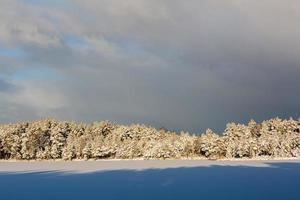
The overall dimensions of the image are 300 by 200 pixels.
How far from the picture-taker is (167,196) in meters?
51.3

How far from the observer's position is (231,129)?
19850 cm

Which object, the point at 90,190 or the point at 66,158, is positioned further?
the point at 66,158

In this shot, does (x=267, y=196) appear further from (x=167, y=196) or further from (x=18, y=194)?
(x=18, y=194)

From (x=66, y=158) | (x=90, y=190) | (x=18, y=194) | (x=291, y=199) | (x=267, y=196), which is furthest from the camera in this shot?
(x=66, y=158)

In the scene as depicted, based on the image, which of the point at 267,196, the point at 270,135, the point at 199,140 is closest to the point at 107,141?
the point at 199,140

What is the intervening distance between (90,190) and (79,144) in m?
133

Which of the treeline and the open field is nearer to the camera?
the open field

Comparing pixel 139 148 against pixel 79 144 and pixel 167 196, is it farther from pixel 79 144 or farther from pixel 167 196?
pixel 167 196

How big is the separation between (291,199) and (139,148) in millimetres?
147795

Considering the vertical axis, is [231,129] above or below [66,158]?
above

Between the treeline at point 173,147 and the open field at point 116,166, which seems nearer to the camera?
the open field at point 116,166

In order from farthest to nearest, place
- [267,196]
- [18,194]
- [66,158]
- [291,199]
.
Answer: [66,158] → [18,194] → [267,196] → [291,199]

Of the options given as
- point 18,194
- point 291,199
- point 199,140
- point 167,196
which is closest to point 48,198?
point 18,194

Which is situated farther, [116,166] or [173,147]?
[173,147]
